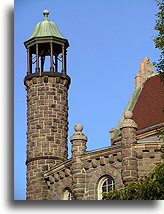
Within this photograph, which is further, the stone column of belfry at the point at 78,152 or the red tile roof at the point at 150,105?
the red tile roof at the point at 150,105

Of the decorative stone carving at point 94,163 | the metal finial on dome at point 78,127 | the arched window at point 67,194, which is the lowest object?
the arched window at point 67,194

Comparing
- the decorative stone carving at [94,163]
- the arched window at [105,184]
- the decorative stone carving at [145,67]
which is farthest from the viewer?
the decorative stone carving at [145,67]

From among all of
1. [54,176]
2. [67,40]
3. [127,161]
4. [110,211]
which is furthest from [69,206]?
[67,40]

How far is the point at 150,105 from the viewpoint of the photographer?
4981cm

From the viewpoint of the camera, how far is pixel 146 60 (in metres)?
53.0

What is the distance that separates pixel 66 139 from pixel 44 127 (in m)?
1.53

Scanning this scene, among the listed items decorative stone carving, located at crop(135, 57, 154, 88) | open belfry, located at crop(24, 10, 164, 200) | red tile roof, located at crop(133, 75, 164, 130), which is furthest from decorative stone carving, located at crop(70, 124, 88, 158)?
decorative stone carving, located at crop(135, 57, 154, 88)

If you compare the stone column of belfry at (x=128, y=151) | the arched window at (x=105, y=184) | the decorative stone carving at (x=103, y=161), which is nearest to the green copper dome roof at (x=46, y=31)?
the stone column of belfry at (x=128, y=151)

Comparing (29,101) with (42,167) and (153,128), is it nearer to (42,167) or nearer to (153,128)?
(42,167)

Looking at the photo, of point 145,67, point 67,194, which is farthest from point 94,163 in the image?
point 145,67

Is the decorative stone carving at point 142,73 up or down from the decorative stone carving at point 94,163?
up

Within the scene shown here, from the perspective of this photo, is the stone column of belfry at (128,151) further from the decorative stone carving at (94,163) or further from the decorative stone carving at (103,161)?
the decorative stone carving at (94,163)

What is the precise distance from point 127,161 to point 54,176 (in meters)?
5.80

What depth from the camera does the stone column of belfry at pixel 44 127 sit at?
1858 inches
